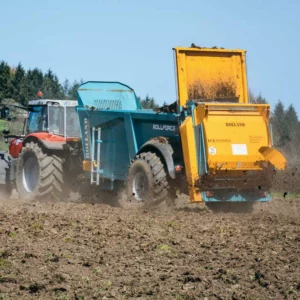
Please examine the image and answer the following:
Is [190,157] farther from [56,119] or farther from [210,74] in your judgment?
[56,119]

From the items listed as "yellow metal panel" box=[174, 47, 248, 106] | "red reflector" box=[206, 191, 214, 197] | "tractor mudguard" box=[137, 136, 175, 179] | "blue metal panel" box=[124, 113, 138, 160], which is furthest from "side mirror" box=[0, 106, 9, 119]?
"red reflector" box=[206, 191, 214, 197]

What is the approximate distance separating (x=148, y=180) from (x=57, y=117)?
3.58 m

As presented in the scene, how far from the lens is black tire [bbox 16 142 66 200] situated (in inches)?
603

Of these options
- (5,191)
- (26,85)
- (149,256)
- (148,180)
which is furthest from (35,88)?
(149,256)

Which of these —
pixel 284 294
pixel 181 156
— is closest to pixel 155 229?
pixel 181 156

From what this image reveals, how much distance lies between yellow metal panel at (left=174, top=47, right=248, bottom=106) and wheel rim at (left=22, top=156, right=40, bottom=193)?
422cm

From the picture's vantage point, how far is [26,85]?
125 feet

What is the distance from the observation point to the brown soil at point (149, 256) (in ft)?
22.2

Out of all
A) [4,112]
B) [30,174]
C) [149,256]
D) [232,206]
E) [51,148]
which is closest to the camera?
[149,256]

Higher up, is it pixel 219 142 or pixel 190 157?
pixel 219 142

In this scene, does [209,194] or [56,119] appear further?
[56,119]

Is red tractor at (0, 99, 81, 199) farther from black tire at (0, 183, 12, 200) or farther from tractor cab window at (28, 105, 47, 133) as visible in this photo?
black tire at (0, 183, 12, 200)

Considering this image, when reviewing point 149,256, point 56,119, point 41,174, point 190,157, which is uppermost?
point 56,119

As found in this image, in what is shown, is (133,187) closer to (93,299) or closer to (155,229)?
(155,229)
